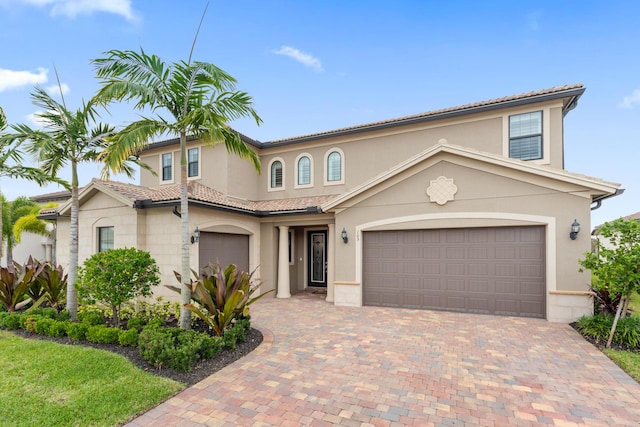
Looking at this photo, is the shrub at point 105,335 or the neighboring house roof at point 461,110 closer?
the shrub at point 105,335

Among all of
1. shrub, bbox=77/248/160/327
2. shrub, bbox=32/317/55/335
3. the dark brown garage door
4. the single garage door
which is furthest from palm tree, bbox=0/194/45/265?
the single garage door

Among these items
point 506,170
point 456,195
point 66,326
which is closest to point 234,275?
point 66,326

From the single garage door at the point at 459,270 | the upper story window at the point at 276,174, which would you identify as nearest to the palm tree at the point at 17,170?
the upper story window at the point at 276,174

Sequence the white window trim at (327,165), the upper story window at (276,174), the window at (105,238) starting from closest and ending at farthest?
1. the window at (105,238)
2. the white window trim at (327,165)
3. the upper story window at (276,174)

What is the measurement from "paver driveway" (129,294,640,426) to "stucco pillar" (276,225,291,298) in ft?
15.7

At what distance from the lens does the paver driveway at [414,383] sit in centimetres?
405

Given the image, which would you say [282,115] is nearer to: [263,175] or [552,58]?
[263,175]

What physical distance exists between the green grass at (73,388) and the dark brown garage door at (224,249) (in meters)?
4.59

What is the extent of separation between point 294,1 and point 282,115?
231 inches

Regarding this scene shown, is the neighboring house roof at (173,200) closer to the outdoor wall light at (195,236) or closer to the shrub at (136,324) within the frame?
the outdoor wall light at (195,236)

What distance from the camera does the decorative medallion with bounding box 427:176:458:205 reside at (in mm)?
9641

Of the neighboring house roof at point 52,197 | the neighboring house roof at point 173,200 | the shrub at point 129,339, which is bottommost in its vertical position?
the shrub at point 129,339

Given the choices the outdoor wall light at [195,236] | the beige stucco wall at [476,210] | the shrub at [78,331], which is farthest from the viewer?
the outdoor wall light at [195,236]

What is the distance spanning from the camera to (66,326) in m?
7.16
